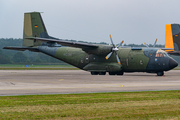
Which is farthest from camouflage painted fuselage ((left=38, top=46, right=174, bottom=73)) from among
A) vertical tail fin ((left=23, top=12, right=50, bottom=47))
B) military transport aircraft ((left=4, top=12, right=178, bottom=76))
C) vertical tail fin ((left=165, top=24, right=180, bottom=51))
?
vertical tail fin ((left=165, top=24, right=180, bottom=51))

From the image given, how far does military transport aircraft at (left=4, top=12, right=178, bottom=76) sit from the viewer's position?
39594 mm

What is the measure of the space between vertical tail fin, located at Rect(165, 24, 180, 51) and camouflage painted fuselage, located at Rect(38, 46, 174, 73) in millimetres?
16561

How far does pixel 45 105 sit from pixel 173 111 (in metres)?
5.72

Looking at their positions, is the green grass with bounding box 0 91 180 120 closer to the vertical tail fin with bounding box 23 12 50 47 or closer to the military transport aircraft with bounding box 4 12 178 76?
the military transport aircraft with bounding box 4 12 178 76

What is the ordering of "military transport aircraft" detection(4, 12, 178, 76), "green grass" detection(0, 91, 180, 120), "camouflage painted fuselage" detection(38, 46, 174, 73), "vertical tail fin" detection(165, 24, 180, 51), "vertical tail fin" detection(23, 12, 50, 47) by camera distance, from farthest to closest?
"vertical tail fin" detection(165, 24, 180, 51) < "vertical tail fin" detection(23, 12, 50, 47) < "military transport aircraft" detection(4, 12, 178, 76) < "camouflage painted fuselage" detection(38, 46, 174, 73) < "green grass" detection(0, 91, 180, 120)

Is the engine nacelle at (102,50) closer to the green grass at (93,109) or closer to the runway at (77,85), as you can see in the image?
the runway at (77,85)

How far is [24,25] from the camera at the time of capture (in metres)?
47.4

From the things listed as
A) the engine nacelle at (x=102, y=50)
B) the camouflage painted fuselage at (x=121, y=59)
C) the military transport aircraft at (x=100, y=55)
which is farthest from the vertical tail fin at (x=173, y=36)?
the engine nacelle at (x=102, y=50)

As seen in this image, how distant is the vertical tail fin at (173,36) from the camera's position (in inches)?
2170

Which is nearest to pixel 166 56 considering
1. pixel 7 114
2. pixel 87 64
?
pixel 87 64

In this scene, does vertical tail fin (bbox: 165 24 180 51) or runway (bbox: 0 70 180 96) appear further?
vertical tail fin (bbox: 165 24 180 51)

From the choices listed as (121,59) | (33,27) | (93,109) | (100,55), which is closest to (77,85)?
(93,109)

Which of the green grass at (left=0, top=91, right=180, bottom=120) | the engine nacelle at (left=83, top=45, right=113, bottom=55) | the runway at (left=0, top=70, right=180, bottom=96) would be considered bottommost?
the runway at (left=0, top=70, right=180, bottom=96)

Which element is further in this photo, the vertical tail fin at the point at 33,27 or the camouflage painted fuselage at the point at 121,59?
the vertical tail fin at the point at 33,27
